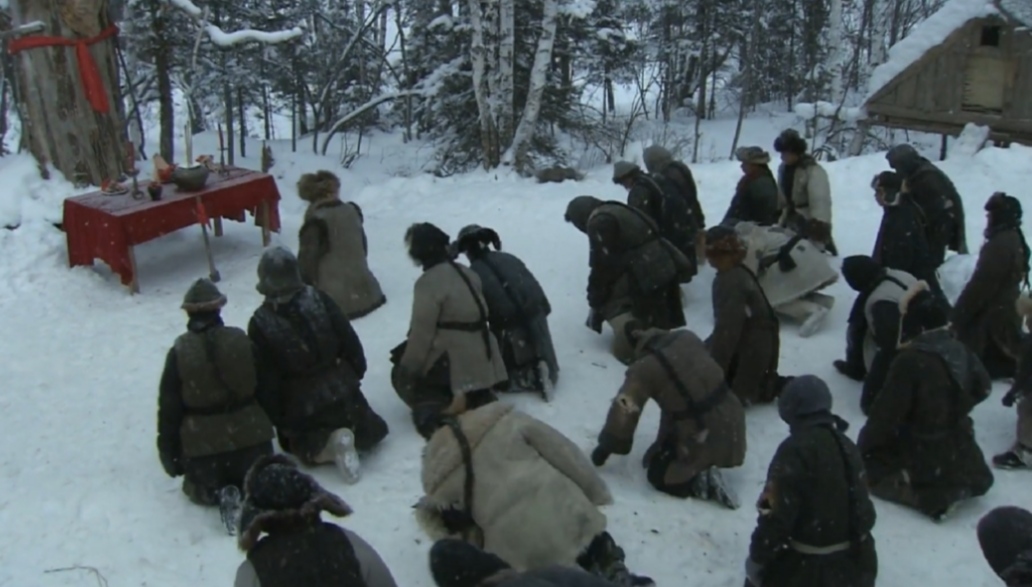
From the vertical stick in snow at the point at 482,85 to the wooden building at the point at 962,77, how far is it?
814 centimetres

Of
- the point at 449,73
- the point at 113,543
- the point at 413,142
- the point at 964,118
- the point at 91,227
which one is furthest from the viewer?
the point at 413,142

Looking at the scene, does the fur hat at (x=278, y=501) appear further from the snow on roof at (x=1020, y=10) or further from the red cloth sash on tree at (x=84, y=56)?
the snow on roof at (x=1020, y=10)

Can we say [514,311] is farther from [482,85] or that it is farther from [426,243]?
[482,85]

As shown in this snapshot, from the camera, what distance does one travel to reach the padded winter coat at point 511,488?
3947mm

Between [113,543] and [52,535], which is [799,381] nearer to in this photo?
[113,543]

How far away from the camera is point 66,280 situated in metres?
8.95

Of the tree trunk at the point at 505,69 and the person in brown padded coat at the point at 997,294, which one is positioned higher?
the tree trunk at the point at 505,69

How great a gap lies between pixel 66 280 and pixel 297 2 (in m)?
13.9

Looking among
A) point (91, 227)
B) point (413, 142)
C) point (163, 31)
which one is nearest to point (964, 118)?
point (413, 142)

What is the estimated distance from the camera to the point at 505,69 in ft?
46.3

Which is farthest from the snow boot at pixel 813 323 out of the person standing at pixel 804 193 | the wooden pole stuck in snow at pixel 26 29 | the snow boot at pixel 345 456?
the wooden pole stuck in snow at pixel 26 29

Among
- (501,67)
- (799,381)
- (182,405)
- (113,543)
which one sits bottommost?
(113,543)

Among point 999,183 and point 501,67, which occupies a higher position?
point 501,67

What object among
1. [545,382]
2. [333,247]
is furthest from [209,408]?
[333,247]
